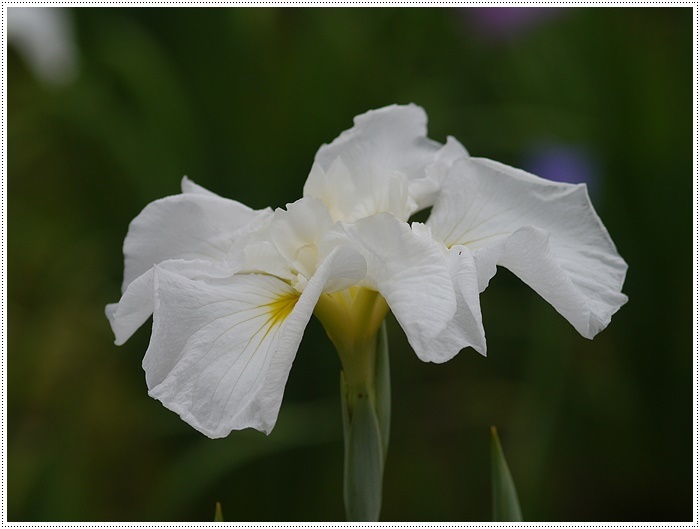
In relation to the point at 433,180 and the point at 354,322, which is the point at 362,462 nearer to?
the point at 354,322

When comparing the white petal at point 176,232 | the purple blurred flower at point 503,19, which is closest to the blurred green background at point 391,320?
the purple blurred flower at point 503,19

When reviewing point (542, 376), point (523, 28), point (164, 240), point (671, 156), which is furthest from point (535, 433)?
point (523, 28)

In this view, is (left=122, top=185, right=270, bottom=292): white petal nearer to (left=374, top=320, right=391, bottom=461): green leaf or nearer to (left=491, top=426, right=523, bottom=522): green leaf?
(left=374, top=320, right=391, bottom=461): green leaf

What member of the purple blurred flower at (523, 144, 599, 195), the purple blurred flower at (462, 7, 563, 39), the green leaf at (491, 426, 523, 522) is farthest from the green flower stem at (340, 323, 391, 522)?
the purple blurred flower at (462, 7, 563, 39)

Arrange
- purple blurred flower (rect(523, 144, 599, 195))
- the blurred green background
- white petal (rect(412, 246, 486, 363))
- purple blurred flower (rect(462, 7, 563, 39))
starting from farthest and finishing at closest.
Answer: purple blurred flower (rect(462, 7, 563, 39)) → purple blurred flower (rect(523, 144, 599, 195)) → the blurred green background → white petal (rect(412, 246, 486, 363))

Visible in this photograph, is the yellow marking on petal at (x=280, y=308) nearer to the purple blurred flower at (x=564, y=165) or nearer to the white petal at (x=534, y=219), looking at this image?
the white petal at (x=534, y=219)
